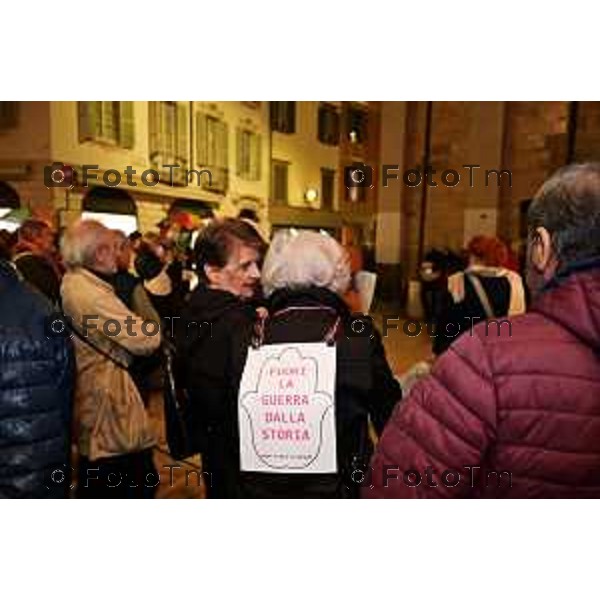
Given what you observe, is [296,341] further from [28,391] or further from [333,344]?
[28,391]

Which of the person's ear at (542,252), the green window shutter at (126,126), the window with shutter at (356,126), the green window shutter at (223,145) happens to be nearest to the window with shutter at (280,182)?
the green window shutter at (223,145)

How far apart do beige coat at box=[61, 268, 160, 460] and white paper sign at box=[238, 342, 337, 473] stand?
2.42 feet

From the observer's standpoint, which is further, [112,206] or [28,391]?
[112,206]

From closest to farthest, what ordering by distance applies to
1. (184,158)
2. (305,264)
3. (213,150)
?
1. (305,264)
2. (184,158)
3. (213,150)

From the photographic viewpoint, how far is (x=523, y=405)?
833mm

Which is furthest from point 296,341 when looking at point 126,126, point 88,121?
point 126,126

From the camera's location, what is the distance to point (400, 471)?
35.8 inches

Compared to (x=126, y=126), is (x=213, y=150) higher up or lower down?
lower down

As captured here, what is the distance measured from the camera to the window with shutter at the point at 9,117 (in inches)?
286

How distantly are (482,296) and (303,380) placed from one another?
1721mm

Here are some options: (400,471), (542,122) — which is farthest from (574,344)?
(542,122)

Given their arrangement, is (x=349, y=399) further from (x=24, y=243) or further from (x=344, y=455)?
(x=24, y=243)

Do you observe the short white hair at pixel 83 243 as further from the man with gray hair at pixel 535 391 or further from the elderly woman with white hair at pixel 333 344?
the man with gray hair at pixel 535 391
